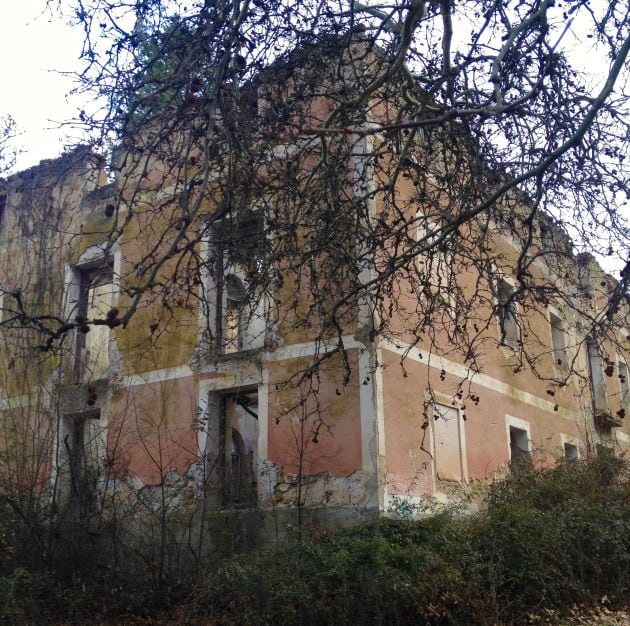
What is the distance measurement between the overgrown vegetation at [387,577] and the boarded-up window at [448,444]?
204cm

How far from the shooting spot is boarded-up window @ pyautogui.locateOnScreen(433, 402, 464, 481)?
11.8 metres

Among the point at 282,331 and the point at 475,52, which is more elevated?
the point at 475,52

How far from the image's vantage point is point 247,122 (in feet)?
23.4

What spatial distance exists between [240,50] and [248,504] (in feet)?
22.9

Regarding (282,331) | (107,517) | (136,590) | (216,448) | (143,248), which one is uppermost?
(143,248)

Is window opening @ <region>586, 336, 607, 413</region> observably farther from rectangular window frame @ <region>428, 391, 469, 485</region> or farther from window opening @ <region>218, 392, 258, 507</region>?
window opening @ <region>218, 392, 258, 507</region>

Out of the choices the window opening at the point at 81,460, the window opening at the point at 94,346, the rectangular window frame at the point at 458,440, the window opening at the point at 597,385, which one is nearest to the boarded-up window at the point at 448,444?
the rectangular window frame at the point at 458,440

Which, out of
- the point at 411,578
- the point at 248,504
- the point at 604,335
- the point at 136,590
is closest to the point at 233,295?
the point at 248,504

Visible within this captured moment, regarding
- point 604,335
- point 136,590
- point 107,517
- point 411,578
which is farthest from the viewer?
point 107,517

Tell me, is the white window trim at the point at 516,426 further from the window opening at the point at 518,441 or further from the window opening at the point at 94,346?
the window opening at the point at 94,346

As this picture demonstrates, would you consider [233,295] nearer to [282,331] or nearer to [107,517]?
[282,331]

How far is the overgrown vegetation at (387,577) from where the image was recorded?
7566 mm

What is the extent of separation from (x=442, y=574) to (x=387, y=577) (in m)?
0.54

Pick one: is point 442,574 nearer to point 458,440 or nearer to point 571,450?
point 458,440
